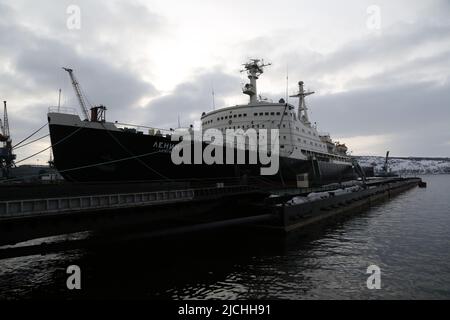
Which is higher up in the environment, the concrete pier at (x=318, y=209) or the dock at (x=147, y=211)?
the dock at (x=147, y=211)

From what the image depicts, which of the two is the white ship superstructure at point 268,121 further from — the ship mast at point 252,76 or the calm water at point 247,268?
the calm water at point 247,268

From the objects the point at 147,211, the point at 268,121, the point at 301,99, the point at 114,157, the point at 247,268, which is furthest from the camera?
the point at 301,99

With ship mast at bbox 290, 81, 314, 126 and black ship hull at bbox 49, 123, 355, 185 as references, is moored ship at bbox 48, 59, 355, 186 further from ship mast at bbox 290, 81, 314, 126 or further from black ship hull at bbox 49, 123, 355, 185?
ship mast at bbox 290, 81, 314, 126

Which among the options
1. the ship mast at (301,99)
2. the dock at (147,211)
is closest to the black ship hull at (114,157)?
the dock at (147,211)

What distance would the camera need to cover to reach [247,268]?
11.7m

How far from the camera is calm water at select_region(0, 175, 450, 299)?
9484 mm

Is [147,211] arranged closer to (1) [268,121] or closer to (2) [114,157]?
(2) [114,157]

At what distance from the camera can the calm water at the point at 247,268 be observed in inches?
373

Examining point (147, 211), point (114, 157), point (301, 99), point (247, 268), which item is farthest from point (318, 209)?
point (301, 99)

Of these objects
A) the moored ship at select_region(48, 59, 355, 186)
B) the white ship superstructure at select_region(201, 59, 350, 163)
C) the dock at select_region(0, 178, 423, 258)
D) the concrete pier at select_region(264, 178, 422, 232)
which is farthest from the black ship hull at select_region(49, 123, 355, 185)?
the white ship superstructure at select_region(201, 59, 350, 163)

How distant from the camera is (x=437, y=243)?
15.4 metres
